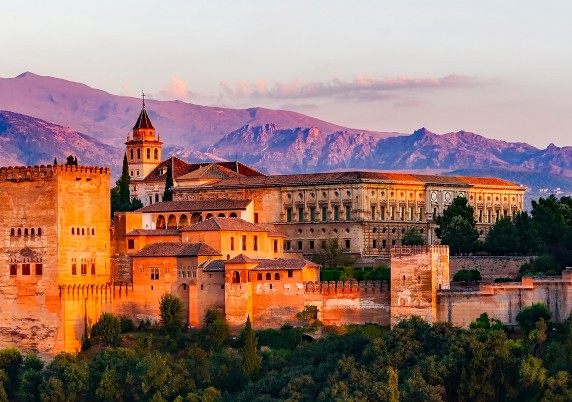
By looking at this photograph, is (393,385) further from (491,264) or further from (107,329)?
(491,264)

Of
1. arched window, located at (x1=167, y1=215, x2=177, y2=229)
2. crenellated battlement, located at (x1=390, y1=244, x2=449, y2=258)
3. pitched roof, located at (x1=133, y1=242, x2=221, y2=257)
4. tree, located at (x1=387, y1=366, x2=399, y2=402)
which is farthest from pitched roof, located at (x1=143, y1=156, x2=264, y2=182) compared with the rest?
tree, located at (x1=387, y1=366, x2=399, y2=402)

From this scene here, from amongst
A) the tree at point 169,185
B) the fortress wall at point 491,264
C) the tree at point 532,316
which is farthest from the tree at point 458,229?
the tree at point 169,185

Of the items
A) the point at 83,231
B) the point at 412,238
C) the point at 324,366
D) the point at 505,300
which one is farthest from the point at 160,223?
the point at 505,300

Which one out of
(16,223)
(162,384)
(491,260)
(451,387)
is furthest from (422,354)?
(16,223)

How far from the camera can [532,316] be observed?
71.2 meters

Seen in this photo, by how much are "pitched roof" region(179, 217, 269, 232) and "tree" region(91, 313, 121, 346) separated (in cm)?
731

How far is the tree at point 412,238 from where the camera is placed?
3720 inches

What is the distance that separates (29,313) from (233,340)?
35.8 ft

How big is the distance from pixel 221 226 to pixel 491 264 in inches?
594

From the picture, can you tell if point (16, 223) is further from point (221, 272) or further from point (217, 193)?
point (217, 193)

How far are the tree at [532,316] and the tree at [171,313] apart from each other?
1772 centimetres

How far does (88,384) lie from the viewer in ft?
237

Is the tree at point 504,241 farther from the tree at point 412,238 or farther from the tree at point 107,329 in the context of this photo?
the tree at point 107,329

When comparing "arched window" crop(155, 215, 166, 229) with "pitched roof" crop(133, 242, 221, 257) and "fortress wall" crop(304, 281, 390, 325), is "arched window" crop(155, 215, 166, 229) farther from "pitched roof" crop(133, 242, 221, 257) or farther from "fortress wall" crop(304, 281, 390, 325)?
"fortress wall" crop(304, 281, 390, 325)
